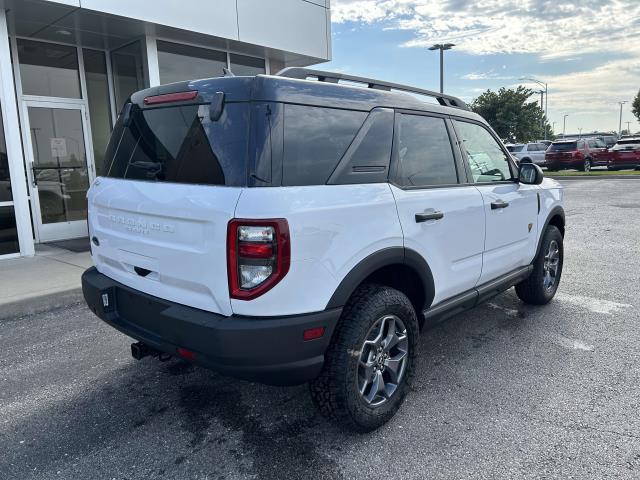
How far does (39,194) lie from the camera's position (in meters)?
8.41

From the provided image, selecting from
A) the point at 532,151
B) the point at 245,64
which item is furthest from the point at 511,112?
the point at 245,64

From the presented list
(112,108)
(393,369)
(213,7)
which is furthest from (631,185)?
(393,369)

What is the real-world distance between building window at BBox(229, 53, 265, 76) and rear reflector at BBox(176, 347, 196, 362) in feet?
27.2

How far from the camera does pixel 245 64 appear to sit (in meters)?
10.1

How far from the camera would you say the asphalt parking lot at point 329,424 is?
253 cm

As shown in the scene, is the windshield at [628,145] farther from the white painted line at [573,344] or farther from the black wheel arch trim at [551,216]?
the white painted line at [573,344]

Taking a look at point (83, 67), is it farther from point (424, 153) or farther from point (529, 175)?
point (529, 175)

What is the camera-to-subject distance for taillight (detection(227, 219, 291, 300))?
2.24 m

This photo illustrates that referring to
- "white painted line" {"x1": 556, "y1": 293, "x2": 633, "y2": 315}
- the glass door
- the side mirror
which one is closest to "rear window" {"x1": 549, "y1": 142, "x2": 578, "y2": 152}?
"white painted line" {"x1": 556, "y1": 293, "x2": 633, "y2": 315}

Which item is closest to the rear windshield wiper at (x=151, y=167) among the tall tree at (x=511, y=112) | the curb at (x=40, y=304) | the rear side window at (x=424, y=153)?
the rear side window at (x=424, y=153)

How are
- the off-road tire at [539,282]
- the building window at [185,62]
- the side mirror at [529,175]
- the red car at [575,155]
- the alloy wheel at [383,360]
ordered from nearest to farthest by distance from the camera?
the alloy wheel at [383,360] < the side mirror at [529,175] < the off-road tire at [539,282] < the building window at [185,62] < the red car at [575,155]

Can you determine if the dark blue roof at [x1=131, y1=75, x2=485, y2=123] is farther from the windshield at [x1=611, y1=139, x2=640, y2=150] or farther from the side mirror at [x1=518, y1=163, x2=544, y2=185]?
the windshield at [x1=611, y1=139, x2=640, y2=150]

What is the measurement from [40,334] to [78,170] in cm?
529

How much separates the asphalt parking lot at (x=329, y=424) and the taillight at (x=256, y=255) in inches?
38.1
